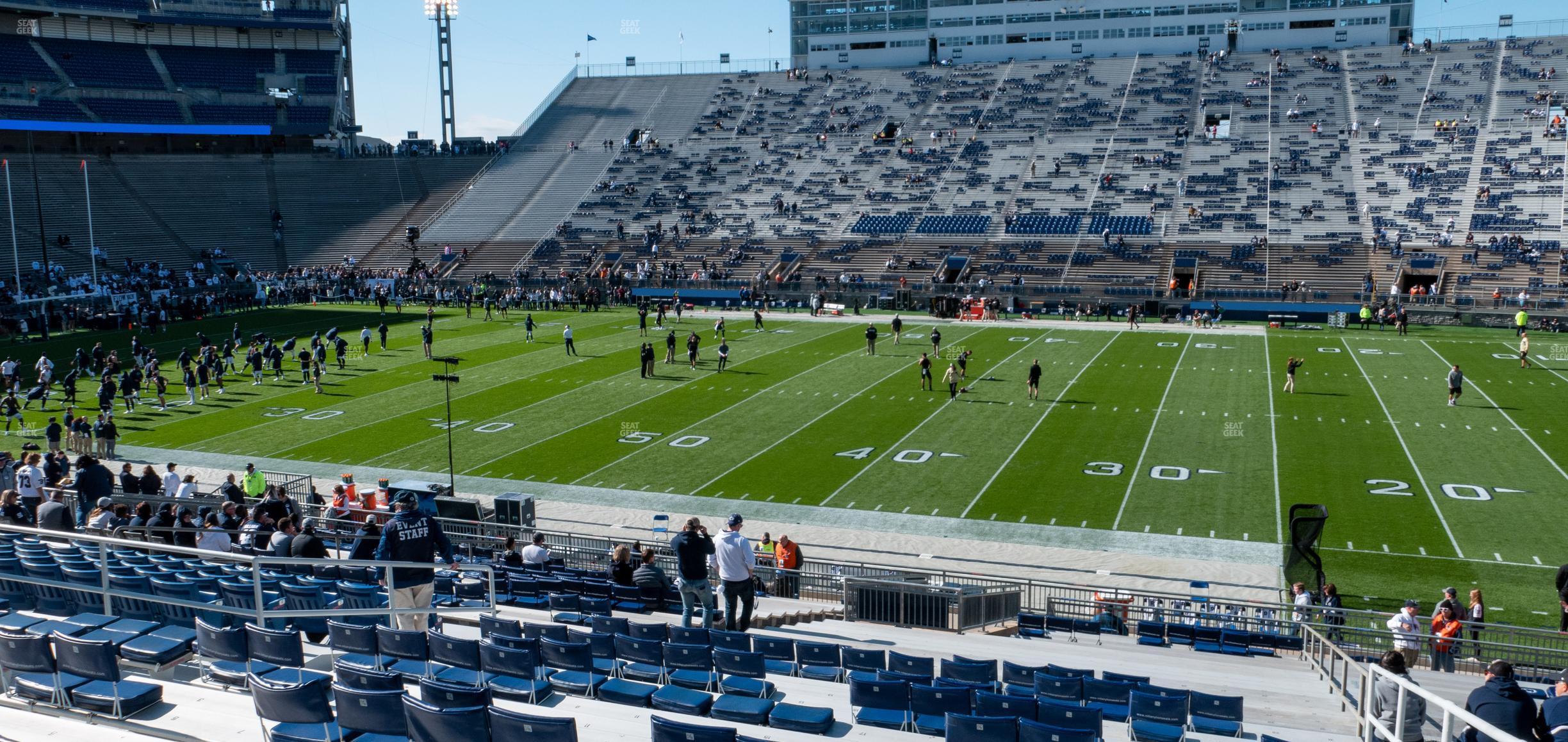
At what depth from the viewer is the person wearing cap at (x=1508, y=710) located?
7078 millimetres

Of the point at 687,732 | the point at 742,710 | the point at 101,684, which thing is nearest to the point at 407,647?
the point at 101,684

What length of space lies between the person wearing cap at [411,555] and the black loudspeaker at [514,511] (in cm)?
861

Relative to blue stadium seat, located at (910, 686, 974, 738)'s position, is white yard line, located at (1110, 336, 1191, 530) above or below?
below

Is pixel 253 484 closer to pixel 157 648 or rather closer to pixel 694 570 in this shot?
pixel 694 570

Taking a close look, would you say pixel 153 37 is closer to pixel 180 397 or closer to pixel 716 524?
pixel 180 397

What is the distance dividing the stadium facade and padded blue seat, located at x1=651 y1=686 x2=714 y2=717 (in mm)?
81379

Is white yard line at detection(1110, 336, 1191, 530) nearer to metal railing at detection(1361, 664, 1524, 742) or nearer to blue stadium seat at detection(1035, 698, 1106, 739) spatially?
metal railing at detection(1361, 664, 1524, 742)

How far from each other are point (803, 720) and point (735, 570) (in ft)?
11.7

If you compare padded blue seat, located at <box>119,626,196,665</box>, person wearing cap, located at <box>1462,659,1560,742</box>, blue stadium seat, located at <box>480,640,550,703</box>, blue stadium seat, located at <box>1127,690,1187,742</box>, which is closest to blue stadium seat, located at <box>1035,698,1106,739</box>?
blue stadium seat, located at <box>1127,690,1187,742</box>

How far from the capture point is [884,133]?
247 ft

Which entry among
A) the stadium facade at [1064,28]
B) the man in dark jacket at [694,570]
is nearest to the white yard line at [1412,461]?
the man in dark jacket at [694,570]

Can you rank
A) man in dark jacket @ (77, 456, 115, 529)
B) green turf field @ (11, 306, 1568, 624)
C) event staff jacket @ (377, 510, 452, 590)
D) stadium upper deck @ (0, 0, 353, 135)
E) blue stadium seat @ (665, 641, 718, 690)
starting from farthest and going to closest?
stadium upper deck @ (0, 0, 353, 135) → green turf field @ (11, 306, 1568, 624) → man in dark jacket @ (77, 456, 115, 529) → event staff jacket @ (377, 510, 452, 590) → blue stadium seat @ (665, 641, 718, 690)

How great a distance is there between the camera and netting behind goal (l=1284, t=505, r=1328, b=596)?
16.1 m

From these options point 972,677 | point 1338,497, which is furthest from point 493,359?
point 972,677
